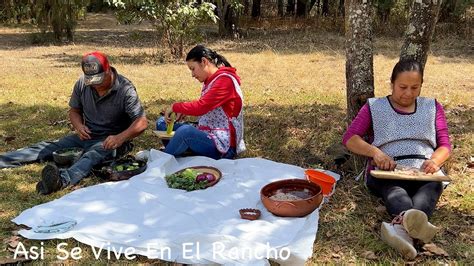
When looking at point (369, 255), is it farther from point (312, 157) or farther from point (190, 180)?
point (312, 157)

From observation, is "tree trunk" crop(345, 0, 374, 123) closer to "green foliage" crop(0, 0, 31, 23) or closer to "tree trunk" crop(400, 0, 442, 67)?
"tree trunk" crop(400, 0, 442, 67)

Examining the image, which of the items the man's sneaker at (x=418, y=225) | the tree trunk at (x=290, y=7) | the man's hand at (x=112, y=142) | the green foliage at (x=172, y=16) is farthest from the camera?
the tree trunk at (x=290, y=7)

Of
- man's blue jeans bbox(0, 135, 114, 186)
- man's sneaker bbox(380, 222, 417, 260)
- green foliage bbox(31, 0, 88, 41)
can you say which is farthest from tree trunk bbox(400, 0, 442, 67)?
green foliage bbox(31, 0, 88, 41)

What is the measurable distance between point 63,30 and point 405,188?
1263cm

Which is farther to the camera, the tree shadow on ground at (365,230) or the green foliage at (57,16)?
the green foliage at (57,16)

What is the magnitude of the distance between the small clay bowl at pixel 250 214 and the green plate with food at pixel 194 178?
60 centimetres

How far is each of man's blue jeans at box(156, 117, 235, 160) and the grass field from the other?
47cm

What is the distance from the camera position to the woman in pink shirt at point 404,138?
10.0 ft

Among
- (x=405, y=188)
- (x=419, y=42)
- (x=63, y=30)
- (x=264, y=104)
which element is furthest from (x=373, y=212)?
(x=63, y=30)

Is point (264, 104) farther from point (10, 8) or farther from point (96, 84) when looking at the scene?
point (10, 8)

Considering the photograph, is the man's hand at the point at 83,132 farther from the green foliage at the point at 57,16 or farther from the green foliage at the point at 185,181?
the green foliage at the point at 57,16

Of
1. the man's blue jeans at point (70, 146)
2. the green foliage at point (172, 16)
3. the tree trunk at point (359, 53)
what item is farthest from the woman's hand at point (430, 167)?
the green foliage at point (172, 16)

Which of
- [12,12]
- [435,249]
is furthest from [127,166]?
[12,12]

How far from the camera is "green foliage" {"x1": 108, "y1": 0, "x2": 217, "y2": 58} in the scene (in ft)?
31.9
